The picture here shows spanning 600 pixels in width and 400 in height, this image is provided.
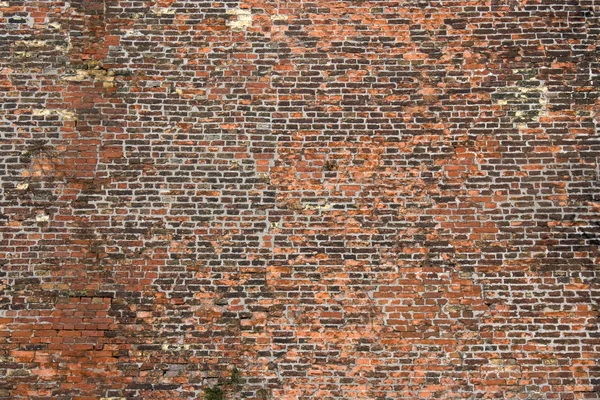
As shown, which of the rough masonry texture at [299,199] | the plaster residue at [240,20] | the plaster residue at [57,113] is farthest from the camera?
the plaster residue at [240,20]

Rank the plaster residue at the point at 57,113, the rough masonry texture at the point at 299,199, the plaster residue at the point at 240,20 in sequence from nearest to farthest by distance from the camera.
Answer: the rough masonry texture at the point at 299,199 → the plaster residue at the point at 57,113 → the plaster residue at the point at 240,20

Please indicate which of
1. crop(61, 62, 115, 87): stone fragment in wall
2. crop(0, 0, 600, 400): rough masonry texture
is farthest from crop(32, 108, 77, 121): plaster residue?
crop(61, 62, 115, 87): stone fragment in wall

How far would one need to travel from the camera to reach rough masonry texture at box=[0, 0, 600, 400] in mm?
5070

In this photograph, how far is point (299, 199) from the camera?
211 inches

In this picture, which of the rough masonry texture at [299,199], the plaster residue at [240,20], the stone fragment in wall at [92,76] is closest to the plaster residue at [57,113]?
→ the rough masonry texture at [299,199]

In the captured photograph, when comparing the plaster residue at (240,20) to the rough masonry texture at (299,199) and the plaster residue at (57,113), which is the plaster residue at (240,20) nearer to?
the rough masonry texture at (299,199)

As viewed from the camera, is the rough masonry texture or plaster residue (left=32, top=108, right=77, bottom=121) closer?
the rough masonry texture

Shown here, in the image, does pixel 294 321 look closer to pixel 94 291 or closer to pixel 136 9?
pixel 94 291

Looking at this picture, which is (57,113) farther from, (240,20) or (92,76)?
(240,20)

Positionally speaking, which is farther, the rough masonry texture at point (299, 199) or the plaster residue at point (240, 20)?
the plaster residue at point (240, 20)

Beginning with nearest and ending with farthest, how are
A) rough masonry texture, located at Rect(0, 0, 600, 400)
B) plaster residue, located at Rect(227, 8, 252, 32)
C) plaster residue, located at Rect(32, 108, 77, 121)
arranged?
rough masonry texture, located at Rect(0, 0, 600, 400) < plaster residue, located at Rect(32, 108, 77, 121) < plaster residue, located at Rect(227, 8, 252, 32)

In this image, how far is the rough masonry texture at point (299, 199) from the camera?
5.07 m

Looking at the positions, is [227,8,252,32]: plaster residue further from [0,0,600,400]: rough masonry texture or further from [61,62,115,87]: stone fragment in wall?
[61,62,115,87]: stone fragment in wall

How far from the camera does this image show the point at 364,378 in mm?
5043
